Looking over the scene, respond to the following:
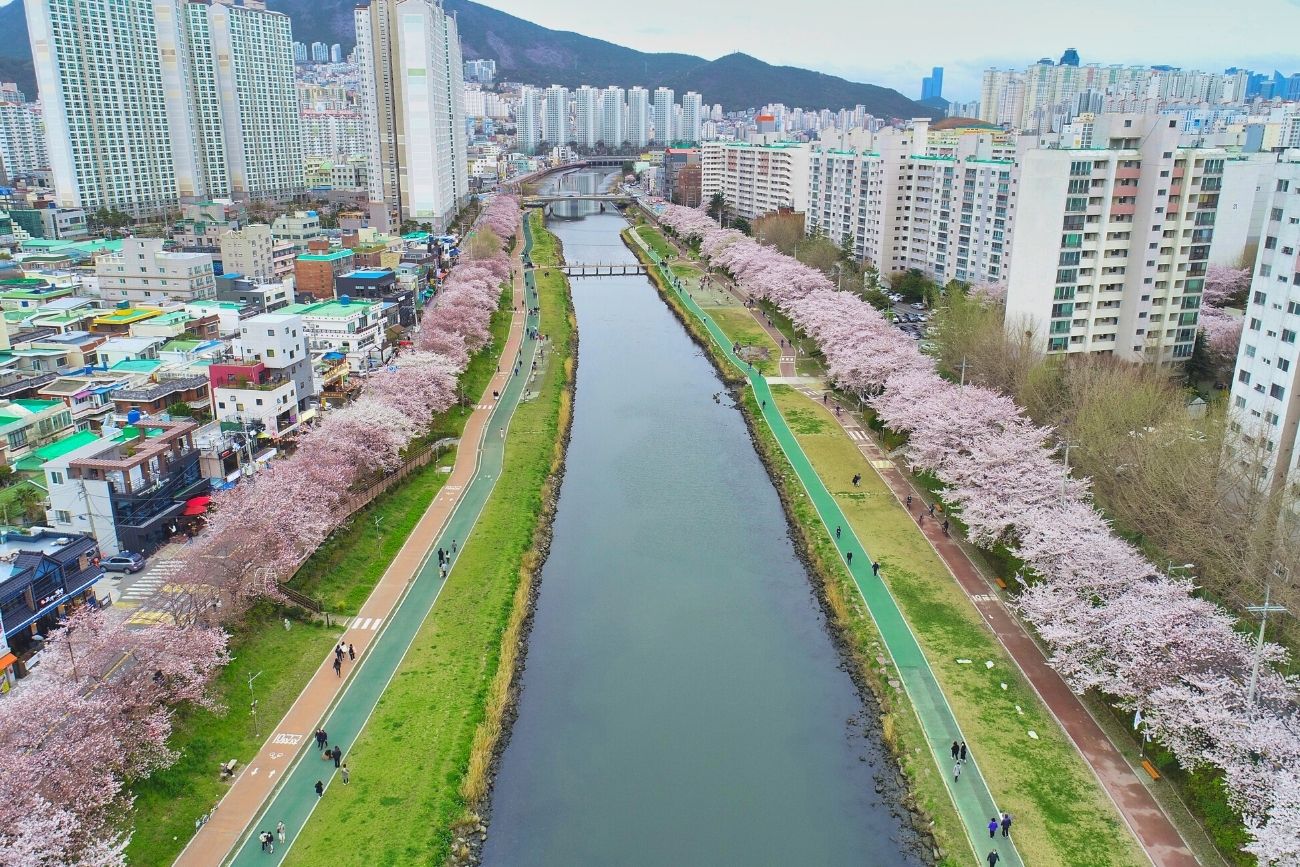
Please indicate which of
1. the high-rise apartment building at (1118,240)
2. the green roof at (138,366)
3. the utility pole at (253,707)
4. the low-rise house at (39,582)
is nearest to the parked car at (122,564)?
the low-rise house at (39,582)

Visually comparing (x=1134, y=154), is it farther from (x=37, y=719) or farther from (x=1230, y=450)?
(x=37, y=719)

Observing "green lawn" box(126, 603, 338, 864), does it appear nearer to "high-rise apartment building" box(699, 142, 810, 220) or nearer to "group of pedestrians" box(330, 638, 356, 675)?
"group of pedestrians" box(330, 638, 356, 675)

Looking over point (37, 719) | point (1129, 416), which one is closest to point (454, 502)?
point (37, 719)

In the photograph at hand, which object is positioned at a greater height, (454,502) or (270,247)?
(270,247)

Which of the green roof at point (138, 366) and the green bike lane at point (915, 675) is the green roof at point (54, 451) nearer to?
the green roof at point (138, 366)

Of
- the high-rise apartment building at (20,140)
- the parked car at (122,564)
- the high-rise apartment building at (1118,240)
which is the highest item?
the high-rise apartment building at (20,140)

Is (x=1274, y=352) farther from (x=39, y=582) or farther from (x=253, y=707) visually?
(x=39, y=582)

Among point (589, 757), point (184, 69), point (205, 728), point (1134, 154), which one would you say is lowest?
point (589, 757)
